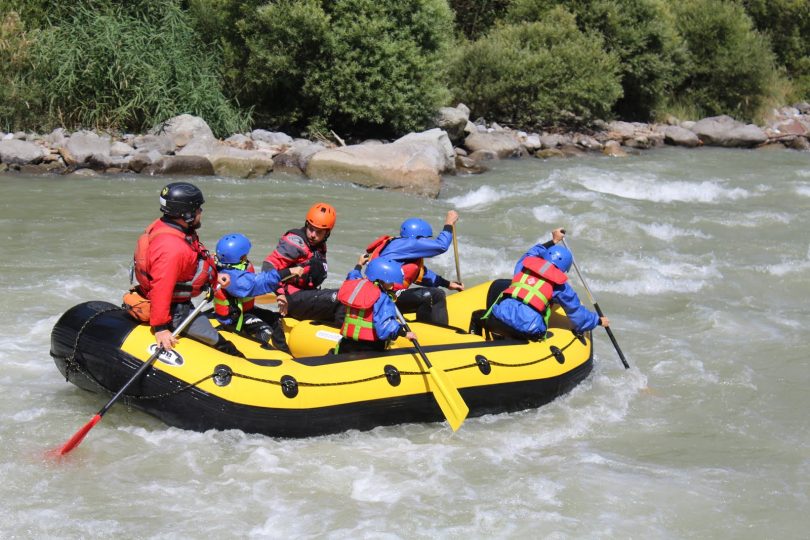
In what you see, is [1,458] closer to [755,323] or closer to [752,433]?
[752,433]

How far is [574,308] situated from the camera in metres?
6.00

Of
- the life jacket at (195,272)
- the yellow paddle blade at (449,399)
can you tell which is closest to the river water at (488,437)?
the yellow paddle blade at (449,399)

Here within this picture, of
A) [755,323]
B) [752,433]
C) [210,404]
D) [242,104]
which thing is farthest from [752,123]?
[210,404]

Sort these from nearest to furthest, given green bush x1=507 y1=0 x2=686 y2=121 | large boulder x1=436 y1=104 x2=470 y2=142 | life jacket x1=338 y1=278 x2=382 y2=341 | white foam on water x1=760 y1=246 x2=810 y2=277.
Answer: life jacket x1=338 y1=278 x2=382 y2=341 < white foam on water x1=760 y1=246 x2=810 y2=277 < large boulder x1=436 y1=104 x2=470 y2=142 < green bush x1=507 y1=0 x2=686 y2=121

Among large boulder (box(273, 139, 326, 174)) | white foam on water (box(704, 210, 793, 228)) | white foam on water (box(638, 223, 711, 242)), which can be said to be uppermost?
large boulder (box(273, 139, 326, 174))

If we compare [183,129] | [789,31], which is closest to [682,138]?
[789,31]

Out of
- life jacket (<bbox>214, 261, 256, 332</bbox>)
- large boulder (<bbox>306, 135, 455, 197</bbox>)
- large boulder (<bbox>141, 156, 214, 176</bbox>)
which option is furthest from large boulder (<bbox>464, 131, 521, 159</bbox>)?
life jacket (<bbox>214, 261, 256, 332</bbox>)

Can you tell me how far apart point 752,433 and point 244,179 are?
834 centimetres

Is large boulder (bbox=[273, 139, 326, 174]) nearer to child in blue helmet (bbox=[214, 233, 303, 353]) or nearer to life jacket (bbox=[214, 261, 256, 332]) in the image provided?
child in blue helmet (bbox=[214, 233, 303, 353])

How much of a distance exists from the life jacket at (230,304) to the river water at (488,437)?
2.37 feet

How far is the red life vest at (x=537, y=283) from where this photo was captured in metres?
5.89

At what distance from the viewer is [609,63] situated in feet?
62.2

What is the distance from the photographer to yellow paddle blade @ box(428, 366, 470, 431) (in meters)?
5.07

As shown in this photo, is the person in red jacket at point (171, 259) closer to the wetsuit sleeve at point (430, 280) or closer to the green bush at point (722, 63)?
the wetsuit sleeve at point (430, 280)
